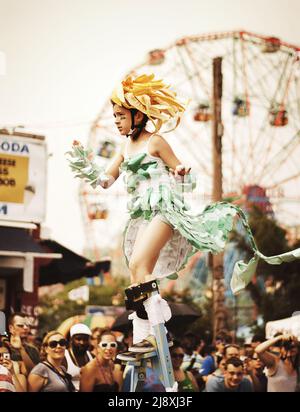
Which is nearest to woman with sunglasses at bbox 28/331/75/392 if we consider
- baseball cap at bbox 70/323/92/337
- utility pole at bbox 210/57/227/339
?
baseball cap at bbox 70/323/92/337

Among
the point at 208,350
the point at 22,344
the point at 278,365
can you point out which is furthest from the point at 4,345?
the point at 208,350

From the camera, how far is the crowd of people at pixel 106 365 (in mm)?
5586

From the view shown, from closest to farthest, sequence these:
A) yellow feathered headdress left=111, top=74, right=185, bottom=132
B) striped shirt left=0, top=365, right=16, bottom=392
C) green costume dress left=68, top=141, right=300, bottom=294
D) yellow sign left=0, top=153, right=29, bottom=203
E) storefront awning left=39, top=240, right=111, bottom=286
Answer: green costume dress left=68, top=141, right=300, bottom=294, yellow feathered headdress left=111, top=74, right=185, bottom=132, striped shirt left=0, top=365, right=16, bottom=392, yellow sign left=0, top=153, right=29, bottom=203, storefront awning left=39, top=240, right=111, bottom=286

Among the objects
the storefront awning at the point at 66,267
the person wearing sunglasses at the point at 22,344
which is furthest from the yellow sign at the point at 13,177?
the person wearing sunglasses at the point at 22,344

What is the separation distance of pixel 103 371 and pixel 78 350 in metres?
0.49

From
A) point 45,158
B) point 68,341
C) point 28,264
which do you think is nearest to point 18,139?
point 45,158

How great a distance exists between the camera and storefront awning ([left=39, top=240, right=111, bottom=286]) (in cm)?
1145

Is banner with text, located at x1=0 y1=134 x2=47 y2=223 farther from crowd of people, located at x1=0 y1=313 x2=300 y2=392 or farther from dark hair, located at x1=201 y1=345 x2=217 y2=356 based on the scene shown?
crowd of people, located at x1=0 y1=313 x2=300 y2=392

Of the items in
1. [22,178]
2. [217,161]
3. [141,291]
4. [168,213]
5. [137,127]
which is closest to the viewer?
[141,291]

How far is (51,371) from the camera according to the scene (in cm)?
561

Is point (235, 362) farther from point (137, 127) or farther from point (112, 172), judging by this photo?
point (137, 127)

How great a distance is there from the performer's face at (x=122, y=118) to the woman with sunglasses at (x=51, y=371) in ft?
5.39

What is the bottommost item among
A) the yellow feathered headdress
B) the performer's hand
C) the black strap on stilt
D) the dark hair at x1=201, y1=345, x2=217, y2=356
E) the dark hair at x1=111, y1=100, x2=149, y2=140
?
the dark hair at x1=201, y1=345, x2=217, y2=356
